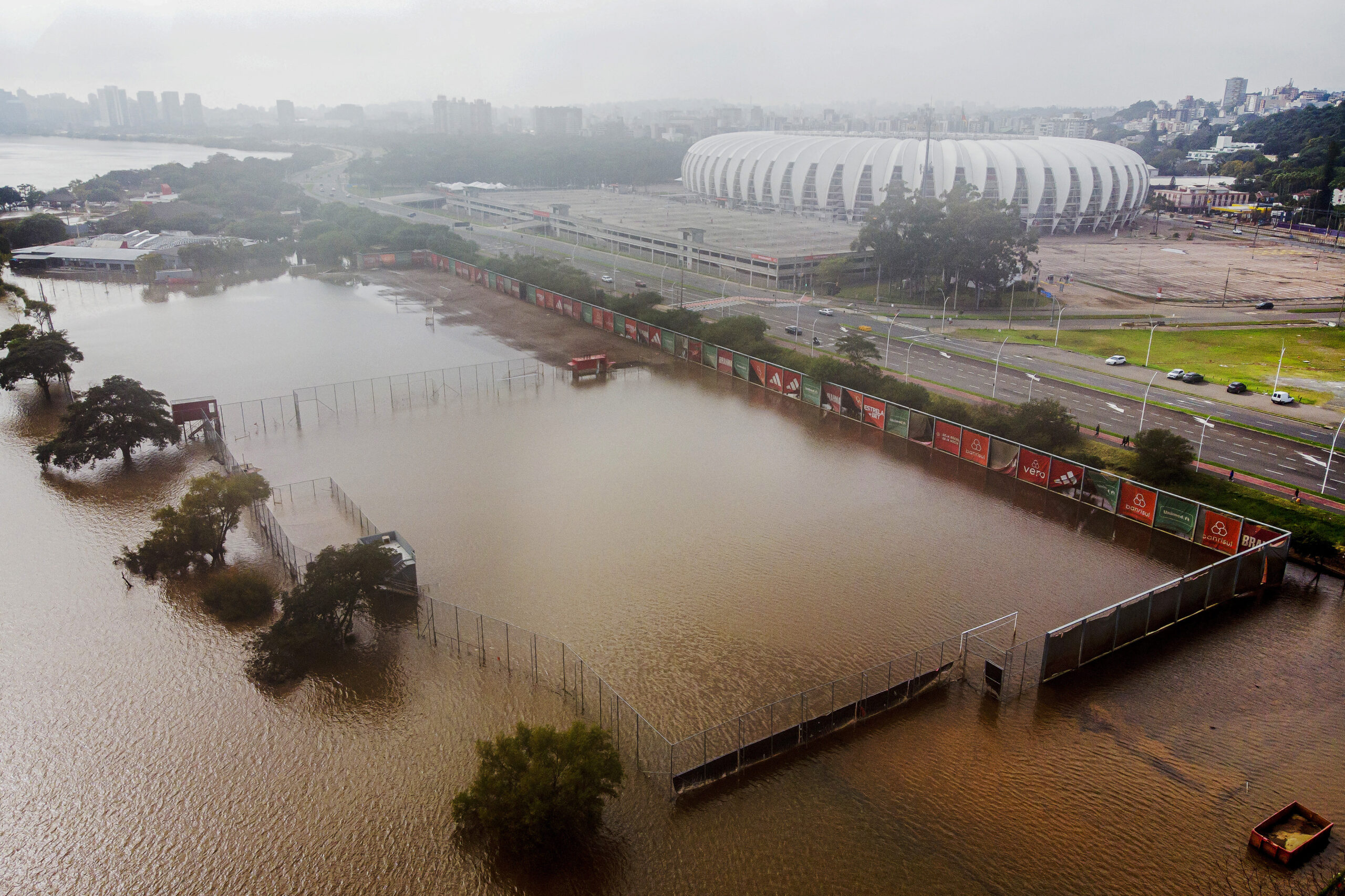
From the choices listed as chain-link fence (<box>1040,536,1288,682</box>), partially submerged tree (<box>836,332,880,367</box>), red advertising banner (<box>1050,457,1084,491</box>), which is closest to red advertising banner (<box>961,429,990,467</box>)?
red advertising banner (<box>1050,457,1084,491</box>)

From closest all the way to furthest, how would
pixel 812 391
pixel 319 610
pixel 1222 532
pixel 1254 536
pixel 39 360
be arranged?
pixel 319 610 → pixel 1254 536 → pixel 1222 532 → pixel 39 360 → pixel 812 391

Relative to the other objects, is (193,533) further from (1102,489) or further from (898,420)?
(1102,489)

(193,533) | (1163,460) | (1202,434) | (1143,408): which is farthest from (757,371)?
(193,533)

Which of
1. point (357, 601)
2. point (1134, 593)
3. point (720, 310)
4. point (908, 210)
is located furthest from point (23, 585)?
point (908, 210)

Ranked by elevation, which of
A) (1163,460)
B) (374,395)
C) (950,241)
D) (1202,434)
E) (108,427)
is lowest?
(374,395)

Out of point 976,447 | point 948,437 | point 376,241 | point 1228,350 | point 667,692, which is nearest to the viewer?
point 667,692

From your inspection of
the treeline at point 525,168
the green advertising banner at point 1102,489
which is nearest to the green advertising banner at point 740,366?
the green advertising banner at point 1102,489

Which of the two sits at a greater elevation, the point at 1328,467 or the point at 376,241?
the point at 376,241
